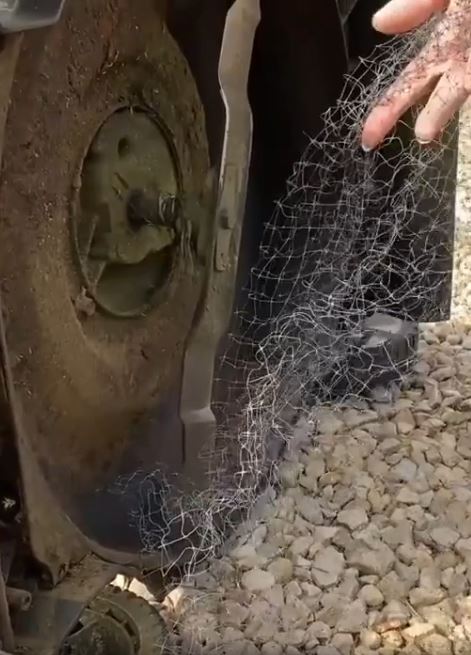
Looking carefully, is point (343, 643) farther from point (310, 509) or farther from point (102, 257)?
point (102, 257)

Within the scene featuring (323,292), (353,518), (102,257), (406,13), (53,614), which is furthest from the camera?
(323,292)

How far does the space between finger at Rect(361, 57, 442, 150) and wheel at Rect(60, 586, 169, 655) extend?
48 cm

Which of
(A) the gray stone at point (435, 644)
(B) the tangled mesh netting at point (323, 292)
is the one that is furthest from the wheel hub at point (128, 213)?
(A) the gray stone at point (435, 644)

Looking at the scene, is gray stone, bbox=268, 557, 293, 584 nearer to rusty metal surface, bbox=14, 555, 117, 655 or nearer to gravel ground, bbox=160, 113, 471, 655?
gravel ground, bbox=160, 113, 471, 655

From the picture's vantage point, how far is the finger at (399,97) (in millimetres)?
964

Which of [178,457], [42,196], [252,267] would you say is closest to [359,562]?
[178,457]

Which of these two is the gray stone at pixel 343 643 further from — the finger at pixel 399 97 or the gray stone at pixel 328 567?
the finger at pixel 399 97

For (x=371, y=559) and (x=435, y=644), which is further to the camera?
(x=371, y=559)

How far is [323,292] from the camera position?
1.18 metres

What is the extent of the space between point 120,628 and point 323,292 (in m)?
0.47

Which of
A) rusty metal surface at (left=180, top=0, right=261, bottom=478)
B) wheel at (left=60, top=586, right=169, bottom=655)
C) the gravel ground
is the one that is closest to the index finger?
rusty metal surface at (left=180, top=0, right=261, bottom=478)

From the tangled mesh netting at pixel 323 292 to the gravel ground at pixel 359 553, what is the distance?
42mm

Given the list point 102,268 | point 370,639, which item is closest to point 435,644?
point 370,639

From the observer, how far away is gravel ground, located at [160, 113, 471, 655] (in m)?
0.91
